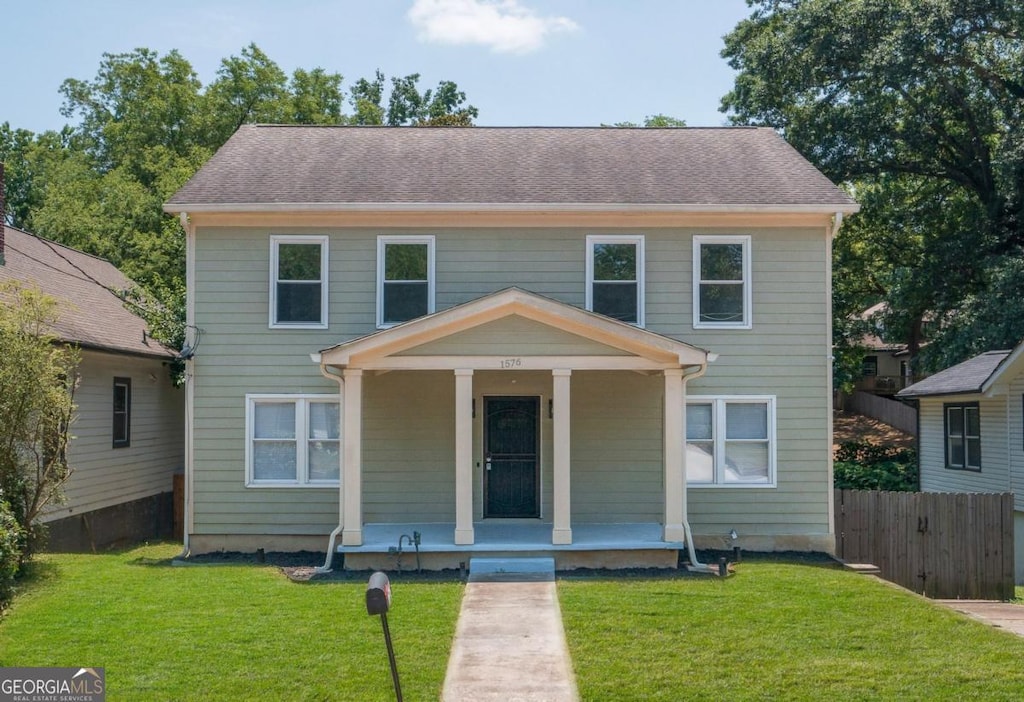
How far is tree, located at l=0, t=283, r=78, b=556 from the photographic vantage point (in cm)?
1163

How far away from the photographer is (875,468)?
27547 mm

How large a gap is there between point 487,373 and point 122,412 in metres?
6.82

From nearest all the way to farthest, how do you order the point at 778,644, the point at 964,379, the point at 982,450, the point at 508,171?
the point at 778,644 → the point at 508,171 → the point at 982,450 → the point at 964,379

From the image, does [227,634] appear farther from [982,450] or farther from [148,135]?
[148,135]

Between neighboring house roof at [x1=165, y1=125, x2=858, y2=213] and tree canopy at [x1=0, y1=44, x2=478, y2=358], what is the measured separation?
28.5 ft

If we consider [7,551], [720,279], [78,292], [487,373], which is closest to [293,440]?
[487,373]

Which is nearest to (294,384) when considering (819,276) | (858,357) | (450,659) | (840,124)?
(450,659)

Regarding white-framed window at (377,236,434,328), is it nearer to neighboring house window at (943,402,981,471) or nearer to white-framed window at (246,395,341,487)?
white-framed window at (246,395,341,487)

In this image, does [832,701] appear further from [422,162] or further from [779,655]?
[422,162]

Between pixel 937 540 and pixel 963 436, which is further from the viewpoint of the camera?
pixel 963 436

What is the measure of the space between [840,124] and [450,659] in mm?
22400

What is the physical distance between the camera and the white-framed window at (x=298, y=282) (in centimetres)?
1452

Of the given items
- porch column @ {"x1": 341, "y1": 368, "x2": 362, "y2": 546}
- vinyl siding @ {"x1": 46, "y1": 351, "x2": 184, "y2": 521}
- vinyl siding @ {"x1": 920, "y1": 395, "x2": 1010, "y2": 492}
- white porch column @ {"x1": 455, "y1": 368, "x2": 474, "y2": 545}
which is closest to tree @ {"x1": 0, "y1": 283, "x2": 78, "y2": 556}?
vinyl siding @ {"x1": 46, "y1": 351, "x2": 184, "y2": 521}

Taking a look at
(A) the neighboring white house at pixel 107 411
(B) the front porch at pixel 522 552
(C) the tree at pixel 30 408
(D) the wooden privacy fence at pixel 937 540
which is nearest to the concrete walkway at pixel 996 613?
(D) the wooden privacy fence at pixel 937 540
